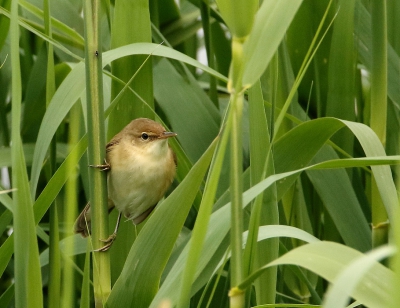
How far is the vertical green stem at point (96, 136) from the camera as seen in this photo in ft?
4.47

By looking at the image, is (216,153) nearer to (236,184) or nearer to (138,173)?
(236,184)

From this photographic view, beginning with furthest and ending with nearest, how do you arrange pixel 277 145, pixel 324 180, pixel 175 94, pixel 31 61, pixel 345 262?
pixel 31 61 < pixel 175 94 < pixel 324 180 < pixel 277 145 < pixel 345 262

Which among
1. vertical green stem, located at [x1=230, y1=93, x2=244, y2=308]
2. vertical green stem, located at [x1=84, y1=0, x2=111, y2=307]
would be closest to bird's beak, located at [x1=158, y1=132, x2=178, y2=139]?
vertical green stem, located at [x1=84, y1=0, x2=111, y2=307]

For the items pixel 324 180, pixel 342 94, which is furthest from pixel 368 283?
pixel 342 94

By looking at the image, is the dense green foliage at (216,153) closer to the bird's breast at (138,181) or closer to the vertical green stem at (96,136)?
the vertical green stem at (96,136)

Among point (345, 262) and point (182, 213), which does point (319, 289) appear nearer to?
point (182, 213)

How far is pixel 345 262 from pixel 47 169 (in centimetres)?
141

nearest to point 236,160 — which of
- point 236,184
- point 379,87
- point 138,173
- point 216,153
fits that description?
point 236,184

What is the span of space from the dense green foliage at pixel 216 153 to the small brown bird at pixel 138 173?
10 cm

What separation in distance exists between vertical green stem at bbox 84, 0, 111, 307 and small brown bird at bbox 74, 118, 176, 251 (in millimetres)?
609

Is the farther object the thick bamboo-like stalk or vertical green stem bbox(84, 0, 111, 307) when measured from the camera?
vertical green stem bbox(84, 0, 111, 307)

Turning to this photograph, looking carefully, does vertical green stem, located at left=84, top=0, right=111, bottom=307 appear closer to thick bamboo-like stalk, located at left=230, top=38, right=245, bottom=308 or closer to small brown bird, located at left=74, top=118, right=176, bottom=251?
thick bamboo-like stalk, located at left=230, top=38, right=245, bottom=308

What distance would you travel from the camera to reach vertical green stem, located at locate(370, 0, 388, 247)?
172 centimetres

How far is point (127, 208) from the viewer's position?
219 centimetres
